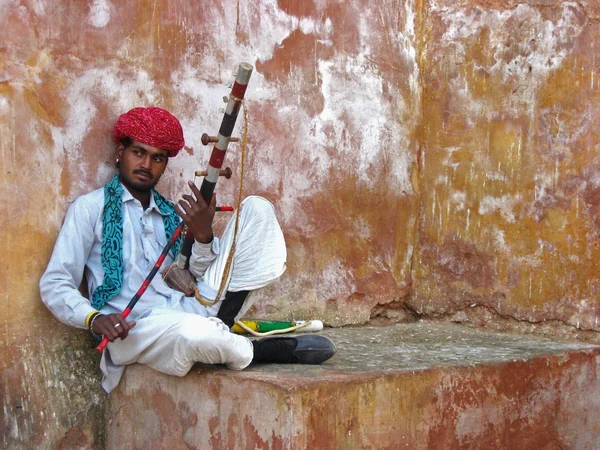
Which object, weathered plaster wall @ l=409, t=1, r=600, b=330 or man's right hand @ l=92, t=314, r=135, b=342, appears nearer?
man's right hand @ l=92, t=314, r=135, b=342

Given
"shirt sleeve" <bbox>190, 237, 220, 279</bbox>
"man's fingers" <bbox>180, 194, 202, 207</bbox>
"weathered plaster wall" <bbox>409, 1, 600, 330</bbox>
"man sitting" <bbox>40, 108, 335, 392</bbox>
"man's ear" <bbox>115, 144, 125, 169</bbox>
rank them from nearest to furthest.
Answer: "man sitting" <bbox>40, 108, 335, 392</bbox> → "man's fingers" <bbox>180, 194, 202, 207</bbox> → "shirt sleeve" <bbox>190, 237, 220, 279</bbox> → "man's ear" <bbox>115, 144, 125, 169</bbox> → "weathered plaster wall" <bbox>409, 1, 600, 330</bbox>

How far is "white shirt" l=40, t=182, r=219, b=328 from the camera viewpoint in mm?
3336

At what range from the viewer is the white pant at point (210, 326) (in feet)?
10.4

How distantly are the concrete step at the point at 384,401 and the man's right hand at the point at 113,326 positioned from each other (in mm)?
315

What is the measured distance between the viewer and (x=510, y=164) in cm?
A: 450

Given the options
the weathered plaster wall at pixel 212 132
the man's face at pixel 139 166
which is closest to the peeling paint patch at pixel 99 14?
the weathered plaster wall at pixel 212 132

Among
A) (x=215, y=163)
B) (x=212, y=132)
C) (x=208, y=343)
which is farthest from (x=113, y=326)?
(x=212, y=132)

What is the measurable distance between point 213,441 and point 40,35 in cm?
167

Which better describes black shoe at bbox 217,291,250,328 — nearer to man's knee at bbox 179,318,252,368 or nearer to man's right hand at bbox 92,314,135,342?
man's knee at bbox 179,318,252,368

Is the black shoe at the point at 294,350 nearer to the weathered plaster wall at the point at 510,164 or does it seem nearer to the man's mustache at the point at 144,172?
the man's mustache at the point at 144,172

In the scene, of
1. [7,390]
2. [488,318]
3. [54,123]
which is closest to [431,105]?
[488,318]

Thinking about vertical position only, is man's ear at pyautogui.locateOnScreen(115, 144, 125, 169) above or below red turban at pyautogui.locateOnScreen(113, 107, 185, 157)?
below

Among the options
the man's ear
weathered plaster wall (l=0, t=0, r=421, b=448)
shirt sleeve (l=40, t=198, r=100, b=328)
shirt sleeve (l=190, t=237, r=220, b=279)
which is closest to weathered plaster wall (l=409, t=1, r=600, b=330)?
weathered plaster wall (l=0, t=0, r=421, b=448)

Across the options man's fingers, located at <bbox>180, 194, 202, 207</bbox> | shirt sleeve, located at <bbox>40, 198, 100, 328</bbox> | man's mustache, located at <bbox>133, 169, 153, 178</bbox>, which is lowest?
shirt sleeve, located at <bbox>40, 198, 100, 328</bbox>
